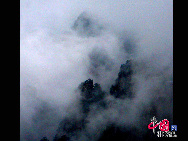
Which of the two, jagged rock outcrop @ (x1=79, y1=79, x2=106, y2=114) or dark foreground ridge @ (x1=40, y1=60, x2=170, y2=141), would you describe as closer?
dark foreground ridge @ (x1=40, y1=60, x2=170, y2=141)

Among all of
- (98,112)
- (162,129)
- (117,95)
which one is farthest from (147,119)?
(162,129)

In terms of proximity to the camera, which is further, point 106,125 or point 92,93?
point 92,93

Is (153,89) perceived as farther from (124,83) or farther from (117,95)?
(117,95)

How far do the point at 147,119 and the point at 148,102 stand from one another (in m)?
5.80

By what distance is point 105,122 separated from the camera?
55719 mm

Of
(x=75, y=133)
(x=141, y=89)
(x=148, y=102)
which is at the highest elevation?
(x=141, y=89)

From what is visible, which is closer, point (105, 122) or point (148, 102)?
point (148, 102)

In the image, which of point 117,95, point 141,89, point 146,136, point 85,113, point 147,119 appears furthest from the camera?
point 85,113

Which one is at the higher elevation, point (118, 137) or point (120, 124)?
point (120, 124)

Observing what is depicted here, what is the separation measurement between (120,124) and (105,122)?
913 cm

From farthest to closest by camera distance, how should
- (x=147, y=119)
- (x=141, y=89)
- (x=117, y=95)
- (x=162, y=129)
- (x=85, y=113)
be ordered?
1. (x=85, y=113)
2. (x=117, y=95)
3. (x=141, y=89)
4. (x=147, y=119)
5. (x=162, y=129)

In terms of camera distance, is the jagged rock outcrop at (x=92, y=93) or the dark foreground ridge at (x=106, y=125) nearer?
the dark foreground ridge at (x=106, y=125)

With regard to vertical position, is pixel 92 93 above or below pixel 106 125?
above

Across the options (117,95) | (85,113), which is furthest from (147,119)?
(85,113)
